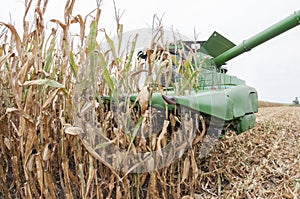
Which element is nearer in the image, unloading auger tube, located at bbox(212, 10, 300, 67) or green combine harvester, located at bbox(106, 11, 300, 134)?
green combine harvester, located at bbox(106, 11, 300, 134)

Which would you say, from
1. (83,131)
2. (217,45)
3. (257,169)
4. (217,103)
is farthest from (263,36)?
(83,131)

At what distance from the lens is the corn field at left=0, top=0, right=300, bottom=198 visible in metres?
0.88

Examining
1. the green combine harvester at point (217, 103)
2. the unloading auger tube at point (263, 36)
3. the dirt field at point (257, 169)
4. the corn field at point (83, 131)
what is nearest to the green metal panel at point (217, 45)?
the unloading auger tube at point (263, 36)

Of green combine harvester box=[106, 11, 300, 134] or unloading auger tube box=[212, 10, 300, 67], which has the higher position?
unloading auger tube box=[212, 10, 300, 67]

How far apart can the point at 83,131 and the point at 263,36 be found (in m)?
3.26

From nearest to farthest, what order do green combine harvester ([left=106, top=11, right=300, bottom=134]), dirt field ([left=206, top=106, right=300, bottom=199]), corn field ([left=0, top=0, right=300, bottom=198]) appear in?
corn field ([left=0, top=0, right=300, bottom=198]) < green combine harvester ([left=106, top=11, right=300, bottom=134]) < dirt field ([left=206, top=106, right=300, bottom=199])

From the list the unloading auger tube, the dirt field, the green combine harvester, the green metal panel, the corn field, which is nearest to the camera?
the corn field

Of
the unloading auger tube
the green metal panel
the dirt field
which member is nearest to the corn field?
the dirt field

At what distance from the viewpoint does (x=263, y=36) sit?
137 inches

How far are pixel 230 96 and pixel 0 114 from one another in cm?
102

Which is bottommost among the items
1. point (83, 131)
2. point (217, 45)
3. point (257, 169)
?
point (257, 169)

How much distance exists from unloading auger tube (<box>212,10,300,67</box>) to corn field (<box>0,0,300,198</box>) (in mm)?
2122

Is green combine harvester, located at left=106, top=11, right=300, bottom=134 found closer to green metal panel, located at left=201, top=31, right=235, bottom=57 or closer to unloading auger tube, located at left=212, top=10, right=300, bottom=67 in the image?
unloading auger tube, located at left=212, top=10, right=300, bottom=67

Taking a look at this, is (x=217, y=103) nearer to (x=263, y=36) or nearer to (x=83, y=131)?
(x=83, y=131)
